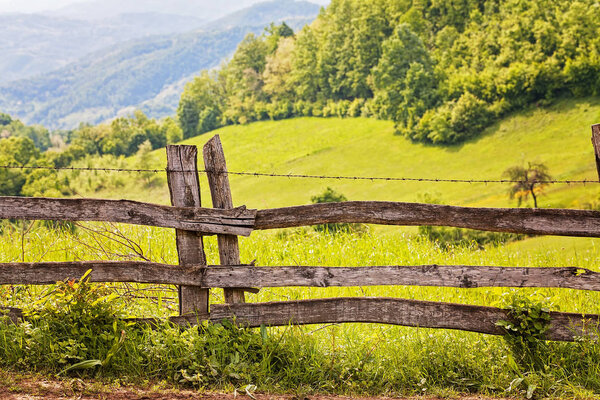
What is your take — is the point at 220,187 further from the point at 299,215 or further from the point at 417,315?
the point at 417,315

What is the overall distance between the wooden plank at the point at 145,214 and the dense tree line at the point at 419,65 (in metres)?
30.8

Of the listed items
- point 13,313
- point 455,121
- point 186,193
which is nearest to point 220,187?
point 186,193

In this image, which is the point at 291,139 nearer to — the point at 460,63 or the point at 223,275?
the point at 460,63

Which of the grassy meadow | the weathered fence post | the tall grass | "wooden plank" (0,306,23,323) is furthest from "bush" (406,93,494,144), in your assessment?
"wooden plank" (0,306,23,323)

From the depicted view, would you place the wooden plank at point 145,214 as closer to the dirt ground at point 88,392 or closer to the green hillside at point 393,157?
the dirt ground at point 88,392

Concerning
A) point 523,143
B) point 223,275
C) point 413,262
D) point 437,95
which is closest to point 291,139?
point 437,95

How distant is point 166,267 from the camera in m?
4.57

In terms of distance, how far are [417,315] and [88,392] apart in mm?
→ 2562

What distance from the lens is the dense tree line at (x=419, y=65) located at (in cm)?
3291

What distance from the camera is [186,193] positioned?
467cm

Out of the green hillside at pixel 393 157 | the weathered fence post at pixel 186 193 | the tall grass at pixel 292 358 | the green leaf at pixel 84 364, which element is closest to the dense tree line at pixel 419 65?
the green hillside at pixel 393 157

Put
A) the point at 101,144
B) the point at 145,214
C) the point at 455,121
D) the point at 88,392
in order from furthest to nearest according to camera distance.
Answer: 1. the point at 101,144
2. the point at 455,121
3. the point at 145,214
4. the point at 88,392

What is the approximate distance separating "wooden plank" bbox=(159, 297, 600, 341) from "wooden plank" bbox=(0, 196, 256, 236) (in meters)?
0.74

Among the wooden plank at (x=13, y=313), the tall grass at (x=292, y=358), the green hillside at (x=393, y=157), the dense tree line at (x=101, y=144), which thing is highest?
the dense tree line at (x=101, y=144)
